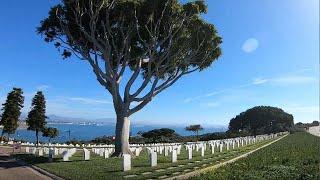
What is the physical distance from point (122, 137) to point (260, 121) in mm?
110794

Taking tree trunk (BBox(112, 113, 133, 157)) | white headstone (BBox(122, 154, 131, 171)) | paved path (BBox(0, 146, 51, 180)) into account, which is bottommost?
paved path (BBox(0, 146, 51, 180))

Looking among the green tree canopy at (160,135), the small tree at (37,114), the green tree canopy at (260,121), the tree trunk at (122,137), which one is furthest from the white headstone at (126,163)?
the green tree canopy at (260,121)

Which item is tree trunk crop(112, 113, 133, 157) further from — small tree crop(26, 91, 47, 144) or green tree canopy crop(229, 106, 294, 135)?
green tree canopy crop(229, 106, 294, 135)

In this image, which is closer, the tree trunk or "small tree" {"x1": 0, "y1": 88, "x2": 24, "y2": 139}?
the tree trunk

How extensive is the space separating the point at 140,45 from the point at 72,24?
206 inches

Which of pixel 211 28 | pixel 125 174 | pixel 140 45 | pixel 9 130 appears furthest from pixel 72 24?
pixel 9 130

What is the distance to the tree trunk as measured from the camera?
33.6 m

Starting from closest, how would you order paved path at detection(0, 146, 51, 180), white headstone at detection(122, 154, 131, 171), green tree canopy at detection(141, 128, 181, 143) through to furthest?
paved path at detection(0, 146, 51, 180)
white headstone at detection(122, 154, 131, 171)
green tree canopy at detection(141, 128, 181, 143)

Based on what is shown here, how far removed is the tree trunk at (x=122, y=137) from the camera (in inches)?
1323

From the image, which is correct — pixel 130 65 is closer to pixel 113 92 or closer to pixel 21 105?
pixel 113 92

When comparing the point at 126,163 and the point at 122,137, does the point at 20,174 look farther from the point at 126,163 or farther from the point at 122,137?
the point at 122,137

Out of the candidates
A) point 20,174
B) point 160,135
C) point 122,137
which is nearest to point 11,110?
point 160,135

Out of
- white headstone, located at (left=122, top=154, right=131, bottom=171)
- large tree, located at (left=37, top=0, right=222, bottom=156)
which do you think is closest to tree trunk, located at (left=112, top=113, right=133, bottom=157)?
large tree, located at (left=37, top=0, right=222, bottom=156)

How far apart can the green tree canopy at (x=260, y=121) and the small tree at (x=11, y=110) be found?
8193 cm
